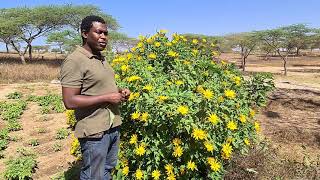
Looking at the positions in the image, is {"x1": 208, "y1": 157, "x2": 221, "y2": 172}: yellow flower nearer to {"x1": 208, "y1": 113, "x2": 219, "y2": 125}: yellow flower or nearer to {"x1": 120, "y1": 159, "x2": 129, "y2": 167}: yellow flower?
{"x1": 208, "y1": 113, "x2": 219, "y2": 125}: yellow flower

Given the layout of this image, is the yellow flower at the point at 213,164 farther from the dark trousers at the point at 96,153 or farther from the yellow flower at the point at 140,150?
the dark trousers at the point at 96,153

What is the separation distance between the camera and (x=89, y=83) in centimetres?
259

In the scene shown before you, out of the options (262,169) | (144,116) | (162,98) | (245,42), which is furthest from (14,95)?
(245,42)

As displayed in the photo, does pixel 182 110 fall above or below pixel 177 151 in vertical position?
above

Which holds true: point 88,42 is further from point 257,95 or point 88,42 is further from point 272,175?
point 272,175

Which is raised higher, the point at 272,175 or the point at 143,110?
the point at 143,110

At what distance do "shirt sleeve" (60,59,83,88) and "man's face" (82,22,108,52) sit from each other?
0.77ft

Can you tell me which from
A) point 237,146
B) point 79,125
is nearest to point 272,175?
point 237,146

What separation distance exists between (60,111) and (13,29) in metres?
19.8

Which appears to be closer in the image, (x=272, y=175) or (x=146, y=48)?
(x=272, y=175)

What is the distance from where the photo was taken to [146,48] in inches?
198

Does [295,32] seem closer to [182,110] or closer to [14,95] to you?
[14,95]

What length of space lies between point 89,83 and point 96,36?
357mm

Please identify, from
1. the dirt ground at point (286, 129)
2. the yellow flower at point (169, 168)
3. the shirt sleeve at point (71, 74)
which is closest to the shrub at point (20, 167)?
the dirt ground at point (286, 129)
